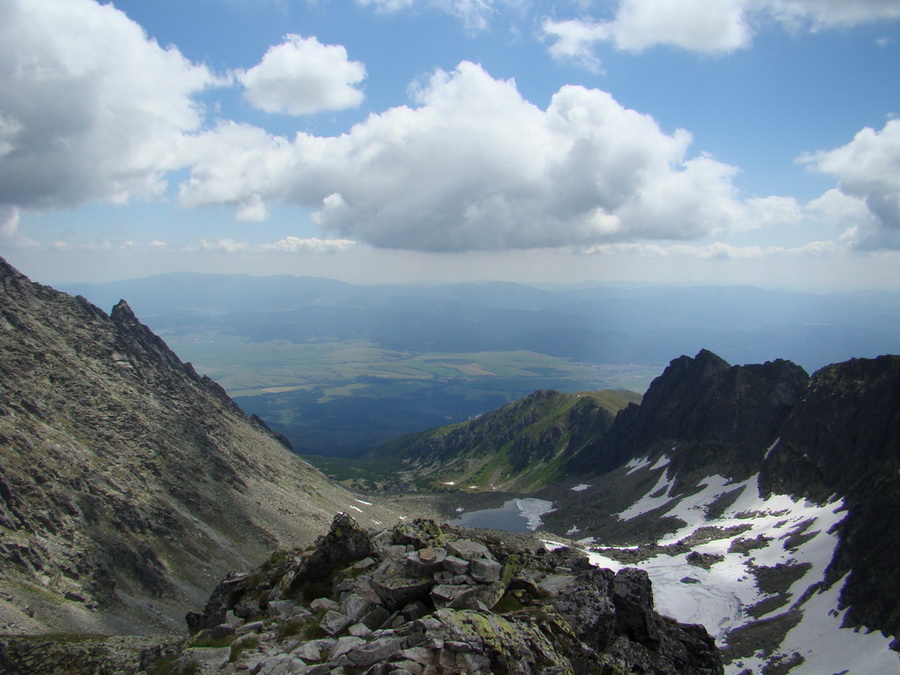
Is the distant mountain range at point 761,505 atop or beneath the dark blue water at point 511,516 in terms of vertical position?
atop

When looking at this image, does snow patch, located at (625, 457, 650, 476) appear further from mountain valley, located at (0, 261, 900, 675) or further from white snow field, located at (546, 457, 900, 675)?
white snow field, located at (546, 457, 900, 675)

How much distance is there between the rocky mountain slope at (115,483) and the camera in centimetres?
6178

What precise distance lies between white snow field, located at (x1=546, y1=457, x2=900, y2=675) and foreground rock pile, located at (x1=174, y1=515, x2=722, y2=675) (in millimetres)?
35106

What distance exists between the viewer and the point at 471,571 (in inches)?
1041

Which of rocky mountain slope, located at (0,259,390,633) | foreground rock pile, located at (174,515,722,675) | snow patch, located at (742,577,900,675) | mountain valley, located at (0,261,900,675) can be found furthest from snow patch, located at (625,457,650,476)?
foreground rock pile, located at (174,515,722,675)

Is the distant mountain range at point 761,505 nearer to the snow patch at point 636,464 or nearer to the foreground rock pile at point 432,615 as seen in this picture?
the snow patch at point 636,464

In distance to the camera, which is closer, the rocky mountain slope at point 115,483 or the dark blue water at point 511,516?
the rocky mountain slope at point 115,483

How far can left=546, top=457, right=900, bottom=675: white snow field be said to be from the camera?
53.4 metres

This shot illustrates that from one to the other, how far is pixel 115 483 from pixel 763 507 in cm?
10998

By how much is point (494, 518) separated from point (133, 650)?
396 feet

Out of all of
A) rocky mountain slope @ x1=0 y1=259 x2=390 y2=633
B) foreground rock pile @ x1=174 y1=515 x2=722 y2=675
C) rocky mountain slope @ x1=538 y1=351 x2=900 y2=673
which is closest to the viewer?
foreground rock pile @ x1=174 y1=515 x2=722 y2=675

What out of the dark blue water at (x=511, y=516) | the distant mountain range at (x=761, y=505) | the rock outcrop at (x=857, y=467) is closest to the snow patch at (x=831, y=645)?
the distant mountain range at (x=761, y=505)

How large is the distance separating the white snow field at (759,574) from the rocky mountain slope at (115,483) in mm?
61553

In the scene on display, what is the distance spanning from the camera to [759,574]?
2938 inches
